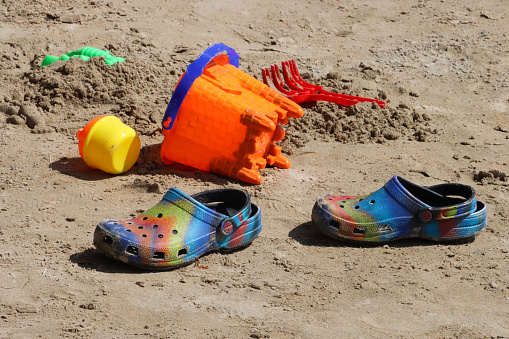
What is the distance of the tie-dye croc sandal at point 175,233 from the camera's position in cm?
313

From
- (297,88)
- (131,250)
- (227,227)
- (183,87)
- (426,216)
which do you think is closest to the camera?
(131,250)

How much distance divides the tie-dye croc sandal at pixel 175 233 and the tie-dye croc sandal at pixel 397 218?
0.37 meters

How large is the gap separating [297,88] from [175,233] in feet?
7.71

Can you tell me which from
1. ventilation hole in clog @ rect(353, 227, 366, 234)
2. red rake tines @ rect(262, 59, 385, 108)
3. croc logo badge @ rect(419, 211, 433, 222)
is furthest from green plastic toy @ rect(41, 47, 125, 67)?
croc logo badge @ rect(419, 211, 433, 222)

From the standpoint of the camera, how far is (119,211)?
3785 mm

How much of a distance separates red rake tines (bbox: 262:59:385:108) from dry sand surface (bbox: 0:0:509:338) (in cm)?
9

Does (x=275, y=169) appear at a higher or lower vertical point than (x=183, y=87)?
lower

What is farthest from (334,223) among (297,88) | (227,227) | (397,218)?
(297,88)

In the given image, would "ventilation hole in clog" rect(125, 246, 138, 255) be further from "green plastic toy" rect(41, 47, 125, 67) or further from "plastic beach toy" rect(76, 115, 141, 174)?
"green plastic toy" rect(41, 47, 125, 67)

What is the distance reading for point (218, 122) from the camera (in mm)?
4230

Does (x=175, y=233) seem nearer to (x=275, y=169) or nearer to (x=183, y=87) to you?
(x=183, y=87)

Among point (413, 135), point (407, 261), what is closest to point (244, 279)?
point (407, 261)

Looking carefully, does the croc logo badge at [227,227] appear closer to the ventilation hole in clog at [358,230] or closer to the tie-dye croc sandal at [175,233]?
the tie-dye croc sandal at [175,233]

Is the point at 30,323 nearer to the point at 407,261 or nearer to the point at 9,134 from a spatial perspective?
the point at 407,261
